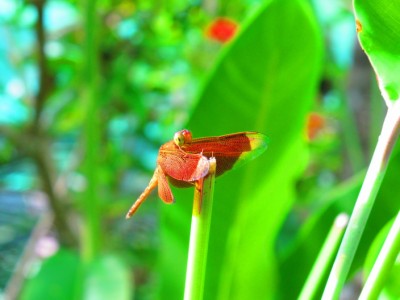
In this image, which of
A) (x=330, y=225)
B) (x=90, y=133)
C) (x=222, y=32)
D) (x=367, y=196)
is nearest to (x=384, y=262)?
(x=367, y=196)

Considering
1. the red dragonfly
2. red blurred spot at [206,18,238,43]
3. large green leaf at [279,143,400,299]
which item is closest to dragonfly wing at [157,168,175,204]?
the red dragonfly

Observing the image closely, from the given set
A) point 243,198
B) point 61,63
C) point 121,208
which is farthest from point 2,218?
point 243,198

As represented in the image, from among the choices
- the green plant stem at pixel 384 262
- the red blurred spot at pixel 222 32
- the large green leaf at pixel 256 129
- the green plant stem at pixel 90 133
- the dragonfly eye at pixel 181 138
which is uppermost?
the red blurred spot at pixel 222 32

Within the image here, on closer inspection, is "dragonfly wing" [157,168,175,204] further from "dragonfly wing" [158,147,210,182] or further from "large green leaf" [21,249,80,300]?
"large green leaf" [21,249,80,300]

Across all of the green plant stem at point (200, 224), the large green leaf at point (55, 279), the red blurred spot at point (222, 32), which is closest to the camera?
the green plant stem at point (200, 224)

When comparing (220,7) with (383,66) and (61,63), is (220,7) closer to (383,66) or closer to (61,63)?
(61,63)

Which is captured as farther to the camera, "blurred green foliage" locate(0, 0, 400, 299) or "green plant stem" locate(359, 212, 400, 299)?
"blurred green foliage" locate(0, 0, 400, 299)

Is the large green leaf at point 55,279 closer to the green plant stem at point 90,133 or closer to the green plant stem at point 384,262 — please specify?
the green plant stem at point 90,133

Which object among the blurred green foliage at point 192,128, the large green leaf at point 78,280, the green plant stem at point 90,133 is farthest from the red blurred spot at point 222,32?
the large green leaf at point 78,280
